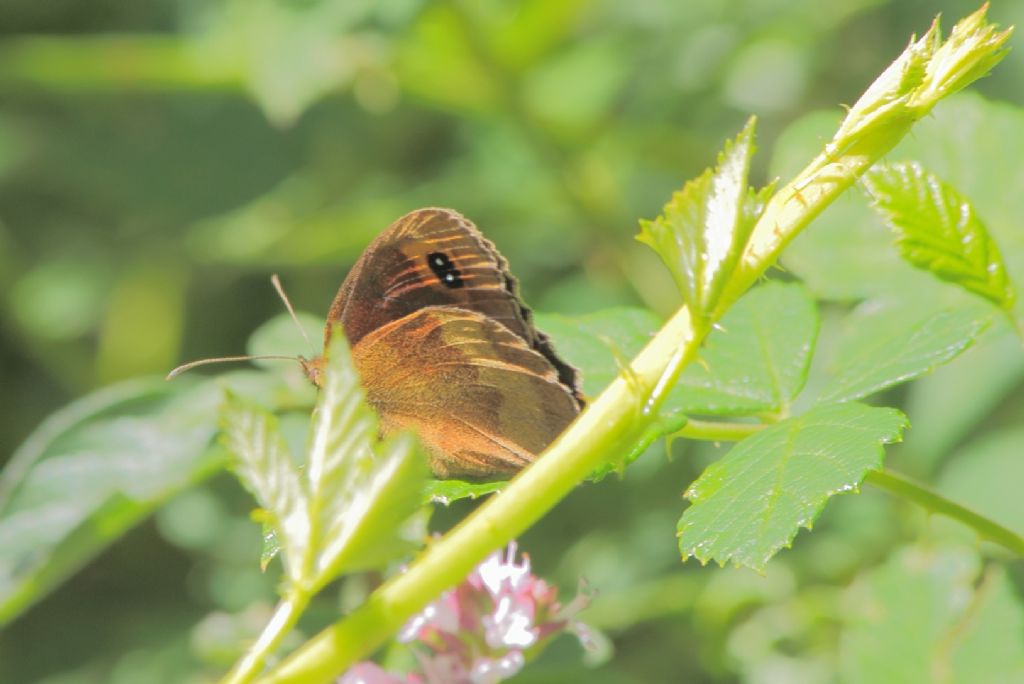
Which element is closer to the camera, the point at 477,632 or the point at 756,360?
the point at 477,632

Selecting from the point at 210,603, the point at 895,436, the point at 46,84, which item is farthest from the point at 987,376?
the point at 46,84

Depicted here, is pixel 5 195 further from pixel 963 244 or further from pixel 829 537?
pixel 963 244

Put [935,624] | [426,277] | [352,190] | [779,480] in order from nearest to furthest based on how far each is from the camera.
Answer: [779,480], [935,624], [426,277], [352,190]

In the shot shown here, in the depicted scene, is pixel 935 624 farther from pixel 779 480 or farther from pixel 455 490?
pixel 455 490

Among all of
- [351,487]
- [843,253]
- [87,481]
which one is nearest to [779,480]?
[351,487]

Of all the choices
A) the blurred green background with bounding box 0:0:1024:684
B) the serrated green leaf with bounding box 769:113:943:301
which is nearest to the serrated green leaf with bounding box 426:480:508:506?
the serrated green leaf with bounding box 769:113:943:301

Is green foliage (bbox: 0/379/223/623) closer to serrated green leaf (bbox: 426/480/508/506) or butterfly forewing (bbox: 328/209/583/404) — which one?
butterfly forewing (bbox: 328/209/583/404)
